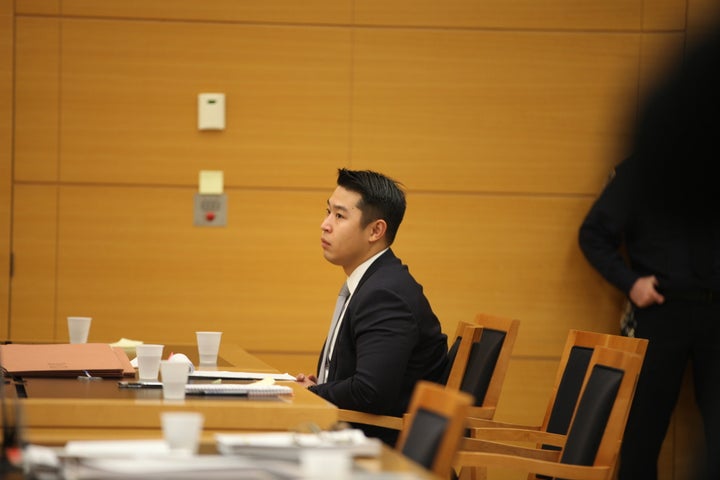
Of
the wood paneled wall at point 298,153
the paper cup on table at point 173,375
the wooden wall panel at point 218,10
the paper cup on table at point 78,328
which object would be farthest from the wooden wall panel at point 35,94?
the paper cup on table at point 173,375

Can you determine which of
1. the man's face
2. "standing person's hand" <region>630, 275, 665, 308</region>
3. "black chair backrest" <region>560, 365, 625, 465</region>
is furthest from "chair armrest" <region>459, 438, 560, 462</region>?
"standing person's hand" <region>630, 275, 665, 308</region>

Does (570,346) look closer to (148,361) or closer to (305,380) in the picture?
(305,380)

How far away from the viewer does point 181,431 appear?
6.33ft

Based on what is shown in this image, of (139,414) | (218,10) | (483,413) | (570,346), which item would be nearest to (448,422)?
(139,414)

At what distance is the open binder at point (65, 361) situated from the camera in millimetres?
3020

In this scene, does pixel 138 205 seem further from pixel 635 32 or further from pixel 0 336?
pixel 635 32

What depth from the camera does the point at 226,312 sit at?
5.52 metres

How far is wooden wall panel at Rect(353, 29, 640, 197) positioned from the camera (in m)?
5.54

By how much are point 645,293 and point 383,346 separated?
2.21 m

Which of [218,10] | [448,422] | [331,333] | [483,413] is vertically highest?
[218,10]

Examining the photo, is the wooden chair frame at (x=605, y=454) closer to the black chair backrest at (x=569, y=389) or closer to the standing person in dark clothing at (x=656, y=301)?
the black chair backrest at (x=569, y=389)

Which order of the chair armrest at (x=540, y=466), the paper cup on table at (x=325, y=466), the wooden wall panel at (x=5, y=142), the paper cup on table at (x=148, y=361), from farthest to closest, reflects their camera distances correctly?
1. the wooden wall panel at (x=5, y=142)
2. the paper cup on table at (x=148, y=361)
3. the chair armrest at (x=540, y=466)
4. the paper cup on table at (x=325, y=466)

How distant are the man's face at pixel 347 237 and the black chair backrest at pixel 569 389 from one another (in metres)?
0.82

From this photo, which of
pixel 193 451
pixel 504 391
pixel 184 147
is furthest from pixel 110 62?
pixel 193 451
